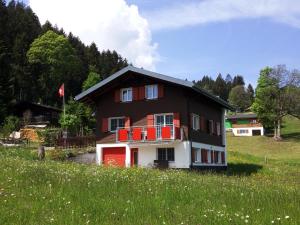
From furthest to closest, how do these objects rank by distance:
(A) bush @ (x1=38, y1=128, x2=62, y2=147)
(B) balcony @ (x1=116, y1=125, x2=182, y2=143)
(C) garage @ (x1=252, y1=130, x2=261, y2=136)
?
(C) garage @ (x1=252, y1=130, x2=261, y2=136), (A) bush @ (x1=38, y1=128, x2=62, y2=147), (B) balcony @ (x1=116, y1=125, x2=182, y2=143)

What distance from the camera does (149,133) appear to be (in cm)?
3847

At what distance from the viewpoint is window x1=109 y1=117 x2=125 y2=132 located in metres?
42.0

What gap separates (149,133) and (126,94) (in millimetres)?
4905

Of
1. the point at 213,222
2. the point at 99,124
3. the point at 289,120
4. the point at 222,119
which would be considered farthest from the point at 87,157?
the point at 289,120

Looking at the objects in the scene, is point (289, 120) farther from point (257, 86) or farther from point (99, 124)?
point (99, 124)

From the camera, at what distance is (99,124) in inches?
1684

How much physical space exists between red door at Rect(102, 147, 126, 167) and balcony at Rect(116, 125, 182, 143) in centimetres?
101

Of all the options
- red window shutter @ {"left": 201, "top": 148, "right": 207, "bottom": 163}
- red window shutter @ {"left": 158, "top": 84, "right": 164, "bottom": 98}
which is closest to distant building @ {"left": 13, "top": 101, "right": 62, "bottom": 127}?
red window shutter @ {"left": 201, "top": 148, "right": 207, "bottom": 163}

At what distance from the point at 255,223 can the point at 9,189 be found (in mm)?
6797

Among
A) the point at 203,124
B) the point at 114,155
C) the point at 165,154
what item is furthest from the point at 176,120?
the point at 114,155

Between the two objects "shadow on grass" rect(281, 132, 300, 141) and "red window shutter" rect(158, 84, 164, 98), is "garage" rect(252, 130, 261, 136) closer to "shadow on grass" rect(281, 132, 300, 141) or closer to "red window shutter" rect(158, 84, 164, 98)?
"shadow on grass" rect(281, 132, 300, 141)

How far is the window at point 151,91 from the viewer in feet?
132

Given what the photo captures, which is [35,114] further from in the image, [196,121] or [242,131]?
[242,131]

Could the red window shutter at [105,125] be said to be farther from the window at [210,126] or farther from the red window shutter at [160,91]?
the window at [210,126]
